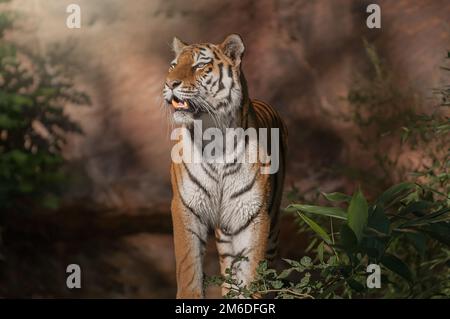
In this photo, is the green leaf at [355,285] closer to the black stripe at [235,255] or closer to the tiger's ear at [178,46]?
the black stripe at [235,255]

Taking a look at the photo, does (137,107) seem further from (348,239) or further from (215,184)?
(348,239)

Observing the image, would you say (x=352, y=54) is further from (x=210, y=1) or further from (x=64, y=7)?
(x=64, y=7)

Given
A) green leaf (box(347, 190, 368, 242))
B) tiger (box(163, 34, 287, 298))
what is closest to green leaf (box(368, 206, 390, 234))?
green leaf (box(347, 190, 368, 242))

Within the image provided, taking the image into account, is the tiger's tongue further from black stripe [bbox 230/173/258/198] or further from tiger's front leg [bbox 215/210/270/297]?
tiger's front leg [bbox 215/210/270/297]

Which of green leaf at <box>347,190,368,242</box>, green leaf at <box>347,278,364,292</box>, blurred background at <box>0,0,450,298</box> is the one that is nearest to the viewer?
green leaf at <box>347,190,368,242</box>

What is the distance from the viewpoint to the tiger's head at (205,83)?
3.20m

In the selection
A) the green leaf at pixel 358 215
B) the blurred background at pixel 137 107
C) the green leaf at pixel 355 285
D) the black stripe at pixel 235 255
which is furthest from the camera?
the blurred background at pixel 137 107

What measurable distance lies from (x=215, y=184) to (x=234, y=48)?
0.50 m

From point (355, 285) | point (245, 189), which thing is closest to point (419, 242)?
point (355, 285)

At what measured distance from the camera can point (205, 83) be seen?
3277 mm

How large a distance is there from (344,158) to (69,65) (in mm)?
1864

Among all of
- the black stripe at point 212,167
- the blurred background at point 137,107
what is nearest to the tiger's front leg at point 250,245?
the black stripe at point 212,167

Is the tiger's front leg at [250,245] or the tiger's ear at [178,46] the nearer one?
the tiger's front leg at [250,245]

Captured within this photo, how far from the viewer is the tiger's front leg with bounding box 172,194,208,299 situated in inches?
128
